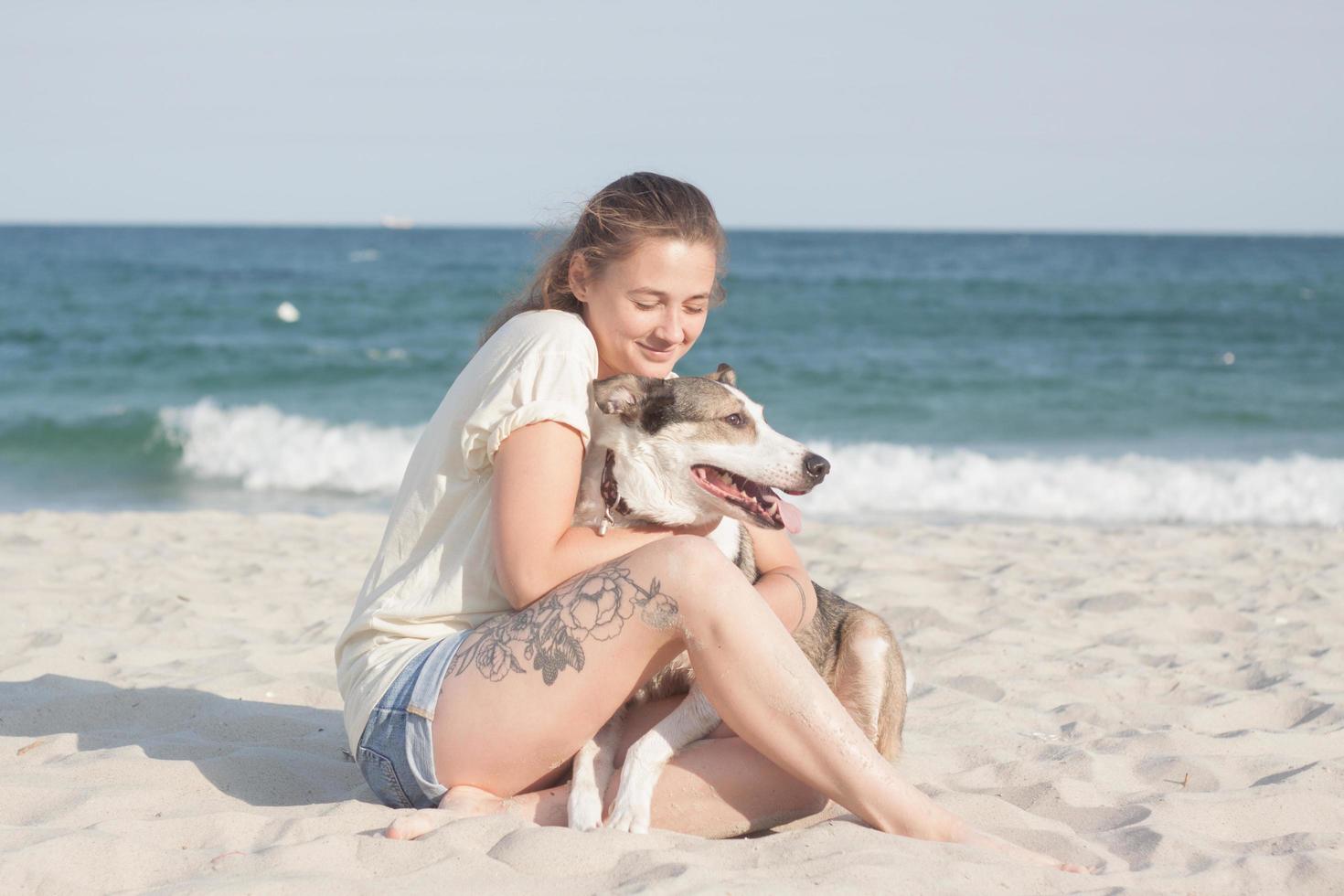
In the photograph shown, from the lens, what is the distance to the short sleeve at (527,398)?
10.7 ft

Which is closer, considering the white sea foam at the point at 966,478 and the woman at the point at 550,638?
the woman at the point at 550,638

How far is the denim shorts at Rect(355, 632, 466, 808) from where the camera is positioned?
329 cm

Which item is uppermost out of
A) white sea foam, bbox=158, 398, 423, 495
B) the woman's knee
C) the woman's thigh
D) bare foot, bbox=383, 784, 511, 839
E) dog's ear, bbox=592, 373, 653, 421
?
dog's ear, bbox=592, 373, 653, 421

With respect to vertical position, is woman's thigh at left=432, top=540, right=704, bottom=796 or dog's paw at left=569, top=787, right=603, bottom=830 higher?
woman's thigh at left=432, top=540, right=704, bottom=796

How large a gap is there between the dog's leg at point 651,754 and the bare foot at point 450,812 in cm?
33

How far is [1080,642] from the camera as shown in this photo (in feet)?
19.2

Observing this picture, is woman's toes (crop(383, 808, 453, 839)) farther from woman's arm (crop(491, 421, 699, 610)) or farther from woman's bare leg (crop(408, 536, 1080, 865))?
woman's arm (crop(491, 421, 699, 610))

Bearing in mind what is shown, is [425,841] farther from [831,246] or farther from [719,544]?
[831,246]

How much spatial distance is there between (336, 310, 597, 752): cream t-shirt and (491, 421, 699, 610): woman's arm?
0.25 feet

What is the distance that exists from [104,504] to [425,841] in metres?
9.60

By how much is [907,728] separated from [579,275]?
220cm

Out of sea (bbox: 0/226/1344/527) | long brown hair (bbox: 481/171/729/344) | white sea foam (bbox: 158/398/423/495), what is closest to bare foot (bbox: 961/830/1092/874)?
long brown hair (bbox: 481/171/729/344)

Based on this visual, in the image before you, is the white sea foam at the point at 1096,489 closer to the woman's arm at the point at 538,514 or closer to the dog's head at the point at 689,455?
the dog's head at the point at 689,455

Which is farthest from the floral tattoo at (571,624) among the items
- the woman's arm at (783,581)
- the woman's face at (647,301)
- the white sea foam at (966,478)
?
the white sea foam at (966,478)
